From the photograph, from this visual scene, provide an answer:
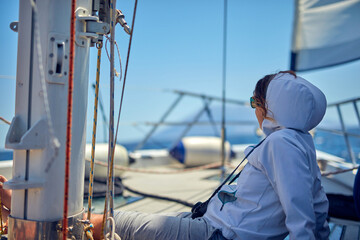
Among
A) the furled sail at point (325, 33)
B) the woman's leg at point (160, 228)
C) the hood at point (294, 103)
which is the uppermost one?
the furled sail at point (325, 33)

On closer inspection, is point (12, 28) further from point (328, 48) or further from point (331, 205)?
point (328, 48)

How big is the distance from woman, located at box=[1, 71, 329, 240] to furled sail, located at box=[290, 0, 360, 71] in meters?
2.55

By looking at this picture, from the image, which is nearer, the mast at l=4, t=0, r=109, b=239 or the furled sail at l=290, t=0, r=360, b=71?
the mast at l=4, t=0, r=109, b=239

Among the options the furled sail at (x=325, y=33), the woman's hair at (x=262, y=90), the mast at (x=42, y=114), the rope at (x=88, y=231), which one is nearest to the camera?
the mast at (x=42, y=114)

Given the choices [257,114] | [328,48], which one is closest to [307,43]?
[328,48]

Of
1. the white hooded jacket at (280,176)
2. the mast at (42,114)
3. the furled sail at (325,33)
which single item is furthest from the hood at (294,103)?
the furled sail at (325,33)

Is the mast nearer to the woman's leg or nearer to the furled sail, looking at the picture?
the woman's leg

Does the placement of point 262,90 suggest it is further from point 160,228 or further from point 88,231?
point 88,231

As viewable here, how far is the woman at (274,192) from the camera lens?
993 mm

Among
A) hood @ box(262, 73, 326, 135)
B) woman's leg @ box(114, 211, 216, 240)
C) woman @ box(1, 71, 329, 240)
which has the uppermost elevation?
hood @ box(262, 73, 326, 135)

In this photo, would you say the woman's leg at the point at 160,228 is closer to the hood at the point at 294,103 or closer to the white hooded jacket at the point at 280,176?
the white hooded jacket at the point at 280,176

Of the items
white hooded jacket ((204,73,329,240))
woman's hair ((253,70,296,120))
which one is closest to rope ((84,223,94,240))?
white hooded jacket ((204,73,329,240))

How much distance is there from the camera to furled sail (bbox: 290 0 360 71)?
Result: 332cm

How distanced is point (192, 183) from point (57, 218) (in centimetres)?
243
